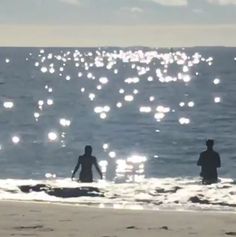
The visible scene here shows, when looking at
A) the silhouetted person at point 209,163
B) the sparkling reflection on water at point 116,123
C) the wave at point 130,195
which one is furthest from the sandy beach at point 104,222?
the sparkling reflection on water at point 116,123

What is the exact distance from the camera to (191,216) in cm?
1675

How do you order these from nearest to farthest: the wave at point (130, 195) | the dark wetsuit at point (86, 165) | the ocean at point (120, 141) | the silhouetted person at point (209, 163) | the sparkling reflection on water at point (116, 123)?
the wave at point (130, 195) → the ocean at point (120, 141) → the silhouetted person at point (209, 163) → the dark wetsuit at point (86, 165) → the sparkling reflection on water at point (116, 123)

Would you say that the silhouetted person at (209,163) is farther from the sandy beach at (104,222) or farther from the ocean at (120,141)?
the sandy beach at (104,222)

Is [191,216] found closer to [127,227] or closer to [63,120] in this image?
[127,227]

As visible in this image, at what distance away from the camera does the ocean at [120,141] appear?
21922mm

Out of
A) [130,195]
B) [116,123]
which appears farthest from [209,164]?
[116,123]

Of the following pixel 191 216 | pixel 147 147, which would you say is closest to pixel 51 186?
pixel 191 216

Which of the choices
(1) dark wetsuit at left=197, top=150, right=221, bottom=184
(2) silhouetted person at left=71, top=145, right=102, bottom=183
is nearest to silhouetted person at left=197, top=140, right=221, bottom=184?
(1) dark wetsuit at left=197, top=150, right=221, bottom=184

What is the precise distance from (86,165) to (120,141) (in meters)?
29.6

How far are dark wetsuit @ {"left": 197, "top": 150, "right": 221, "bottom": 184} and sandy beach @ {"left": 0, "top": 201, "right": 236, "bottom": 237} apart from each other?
6.22 m

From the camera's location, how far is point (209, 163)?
2417 centimetres

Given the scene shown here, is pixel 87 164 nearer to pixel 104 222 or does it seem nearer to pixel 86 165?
pixel 86 165

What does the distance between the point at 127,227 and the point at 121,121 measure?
56488 millimetres

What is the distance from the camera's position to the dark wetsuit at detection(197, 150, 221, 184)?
78.4 ft
